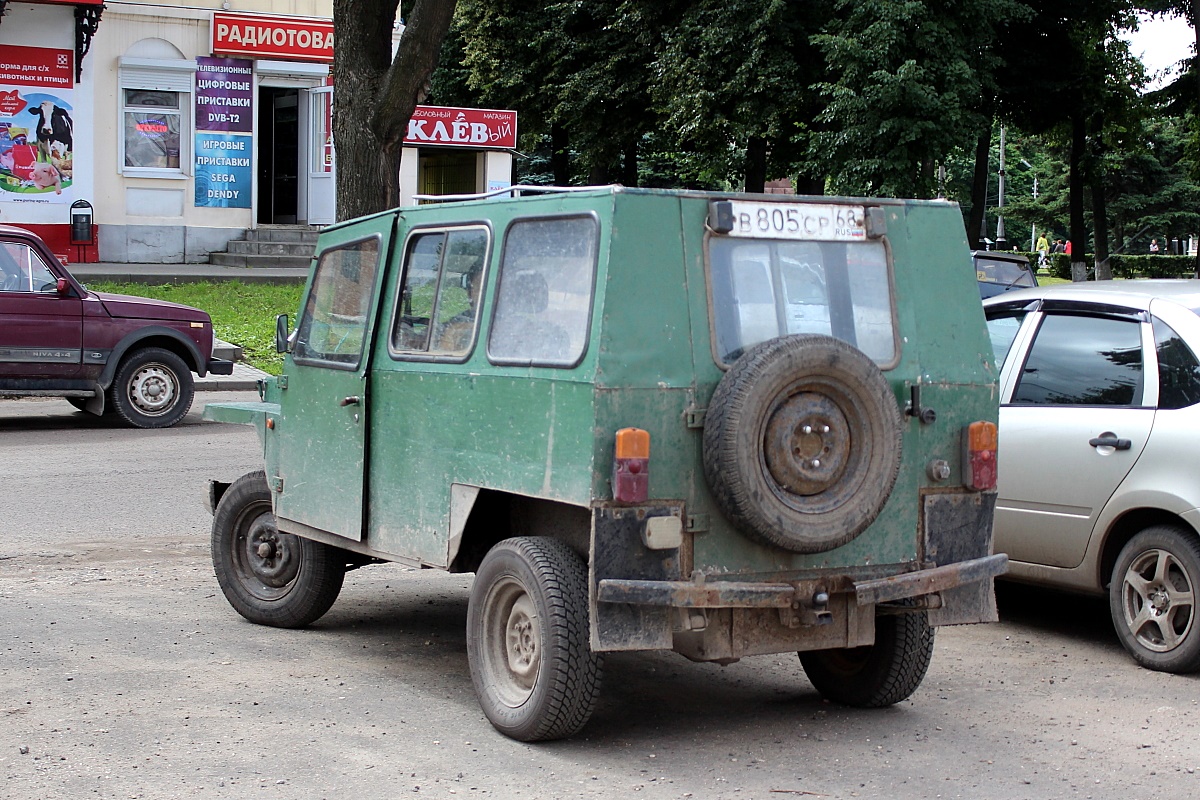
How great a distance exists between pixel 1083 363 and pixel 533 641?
11.0 ft

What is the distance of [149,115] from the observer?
2795cm

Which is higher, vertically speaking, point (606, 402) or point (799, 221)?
point (799, 221)

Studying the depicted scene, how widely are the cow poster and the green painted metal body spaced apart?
22.0 m

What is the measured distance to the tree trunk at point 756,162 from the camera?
3312 centimetres

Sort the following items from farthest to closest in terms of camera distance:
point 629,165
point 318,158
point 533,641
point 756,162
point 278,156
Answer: point 629,165 < point 756,162 < point 278,156 < point 318,158 < point 533,641

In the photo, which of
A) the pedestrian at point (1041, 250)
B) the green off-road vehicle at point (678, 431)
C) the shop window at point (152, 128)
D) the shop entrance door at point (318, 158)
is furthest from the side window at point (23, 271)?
the pedestrian at point (1041, 250)

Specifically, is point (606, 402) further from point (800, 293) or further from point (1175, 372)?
point (1175, 372)

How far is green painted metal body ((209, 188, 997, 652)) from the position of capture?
5.11 m

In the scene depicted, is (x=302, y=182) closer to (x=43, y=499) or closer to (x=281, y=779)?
(x=43, y=499)

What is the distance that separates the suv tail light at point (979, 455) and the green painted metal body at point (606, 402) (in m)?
0.04

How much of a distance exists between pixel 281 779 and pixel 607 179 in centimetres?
3667

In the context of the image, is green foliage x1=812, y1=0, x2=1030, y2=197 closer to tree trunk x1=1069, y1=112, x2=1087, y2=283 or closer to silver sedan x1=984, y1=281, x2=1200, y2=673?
tree trunk x1=1069, y1=112, x2=1087, y2=283

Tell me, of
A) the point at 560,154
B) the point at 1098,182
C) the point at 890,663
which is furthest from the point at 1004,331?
the point at 560,154

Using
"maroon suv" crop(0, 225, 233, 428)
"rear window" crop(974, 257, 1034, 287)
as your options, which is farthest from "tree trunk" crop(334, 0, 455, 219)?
"rear window" crop(974, 257, 1034, 287)
